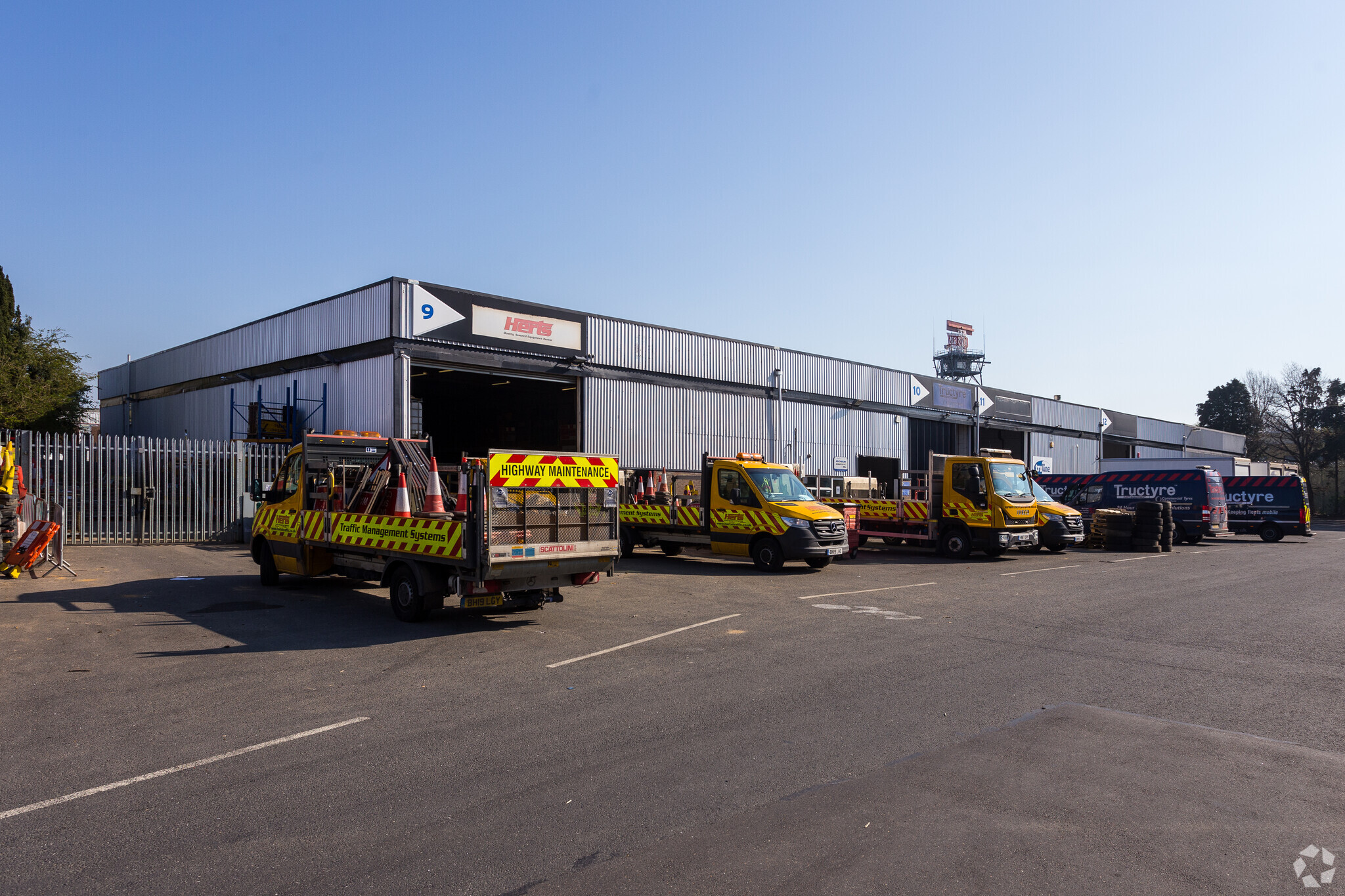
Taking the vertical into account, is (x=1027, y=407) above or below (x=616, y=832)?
above

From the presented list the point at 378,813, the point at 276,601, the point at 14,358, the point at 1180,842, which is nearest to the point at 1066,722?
the point at 1180,842

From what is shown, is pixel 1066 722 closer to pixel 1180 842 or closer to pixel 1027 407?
pixel 1180 842

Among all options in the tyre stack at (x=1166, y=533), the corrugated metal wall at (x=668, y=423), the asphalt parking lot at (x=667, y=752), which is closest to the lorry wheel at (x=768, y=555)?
the asphalt parking lot at (x=667, y=752)

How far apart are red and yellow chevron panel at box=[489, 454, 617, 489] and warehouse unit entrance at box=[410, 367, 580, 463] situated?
1428 cm

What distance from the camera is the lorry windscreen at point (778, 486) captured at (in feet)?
60.6

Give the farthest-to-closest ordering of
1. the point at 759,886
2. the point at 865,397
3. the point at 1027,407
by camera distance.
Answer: the point at 1027,407 < the point at 865,397 < the point at 759,886

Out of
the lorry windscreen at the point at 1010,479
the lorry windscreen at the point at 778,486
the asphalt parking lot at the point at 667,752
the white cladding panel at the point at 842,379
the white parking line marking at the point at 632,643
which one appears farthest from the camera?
the white cladding panel at the point at 842,379

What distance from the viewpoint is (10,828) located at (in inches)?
175

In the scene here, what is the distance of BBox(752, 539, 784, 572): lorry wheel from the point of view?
18.0m

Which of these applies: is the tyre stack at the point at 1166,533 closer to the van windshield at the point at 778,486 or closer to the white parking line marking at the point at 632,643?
the van windshield at the point at 778,486

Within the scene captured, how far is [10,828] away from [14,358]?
3560cm

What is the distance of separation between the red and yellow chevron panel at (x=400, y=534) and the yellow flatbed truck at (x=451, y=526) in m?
0.02

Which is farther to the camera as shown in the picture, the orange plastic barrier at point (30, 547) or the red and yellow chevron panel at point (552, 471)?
the orange plastic barrier at point (30, 547)

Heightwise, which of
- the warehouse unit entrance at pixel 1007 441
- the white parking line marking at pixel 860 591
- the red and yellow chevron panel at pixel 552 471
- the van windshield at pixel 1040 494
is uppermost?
the warehouse unit entrance at pixel 1007 441
